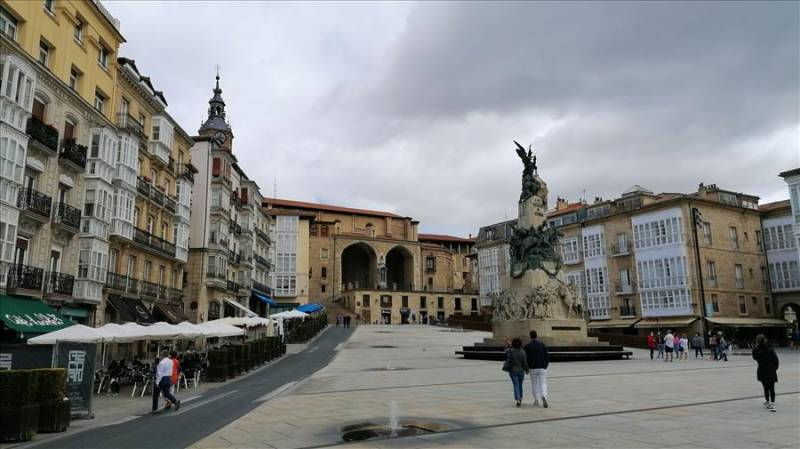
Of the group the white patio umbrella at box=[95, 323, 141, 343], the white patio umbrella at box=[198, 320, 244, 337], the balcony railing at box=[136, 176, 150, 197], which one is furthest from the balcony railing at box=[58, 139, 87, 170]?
the white patio umbrella at box=[95, 323, 141, 343]

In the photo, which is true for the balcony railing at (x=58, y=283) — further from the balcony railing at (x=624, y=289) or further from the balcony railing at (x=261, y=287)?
the balcony railing at (x=624, y=289)

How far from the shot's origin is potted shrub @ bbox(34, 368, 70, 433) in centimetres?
1080

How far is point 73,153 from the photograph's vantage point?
2475 centimetres

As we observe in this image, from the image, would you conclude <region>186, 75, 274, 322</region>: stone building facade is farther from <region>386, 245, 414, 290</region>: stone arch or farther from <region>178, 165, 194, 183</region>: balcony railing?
<region>386, 245, 414, 290</region>: stone arch

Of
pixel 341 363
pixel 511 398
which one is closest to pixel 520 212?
pixel 341 363

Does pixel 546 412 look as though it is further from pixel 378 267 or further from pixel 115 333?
pixel 378 267

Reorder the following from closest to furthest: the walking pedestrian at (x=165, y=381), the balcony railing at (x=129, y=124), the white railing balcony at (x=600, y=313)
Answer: the walking pedestrian at (x=165, y=381) → the balcony railing at (x=129, y=124) → the white railing balcony at (x=600, y=313)

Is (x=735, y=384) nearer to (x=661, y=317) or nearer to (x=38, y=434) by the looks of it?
(x=38, y=434)

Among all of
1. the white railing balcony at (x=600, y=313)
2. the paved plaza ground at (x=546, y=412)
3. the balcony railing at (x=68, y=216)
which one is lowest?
the paved plaza ground at (x=546, y=412)

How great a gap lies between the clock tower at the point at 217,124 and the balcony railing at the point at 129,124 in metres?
31.0

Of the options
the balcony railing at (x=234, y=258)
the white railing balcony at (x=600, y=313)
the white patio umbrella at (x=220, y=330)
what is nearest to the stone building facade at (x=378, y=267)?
the balcony railing at (x=234, y=258)

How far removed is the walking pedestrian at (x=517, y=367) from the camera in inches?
466

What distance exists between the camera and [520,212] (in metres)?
31.2

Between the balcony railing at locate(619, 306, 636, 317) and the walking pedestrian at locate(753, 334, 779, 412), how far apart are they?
145 ft
